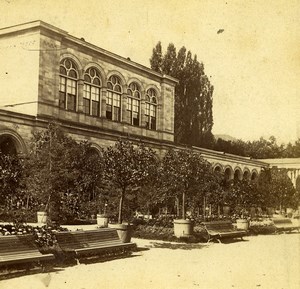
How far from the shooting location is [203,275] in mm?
10828

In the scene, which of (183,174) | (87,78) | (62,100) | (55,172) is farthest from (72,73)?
(183,174)

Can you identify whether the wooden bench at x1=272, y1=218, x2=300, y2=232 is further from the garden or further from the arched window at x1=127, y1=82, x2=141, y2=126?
the arched window at x1=127, y1=82, x2=141, y2=126

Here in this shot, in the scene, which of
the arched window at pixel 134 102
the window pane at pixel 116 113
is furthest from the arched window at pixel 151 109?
the window pane at pixel 116 113

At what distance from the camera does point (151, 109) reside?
3681 cm

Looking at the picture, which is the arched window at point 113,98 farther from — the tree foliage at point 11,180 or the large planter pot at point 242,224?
the large planter pot at point 242,224

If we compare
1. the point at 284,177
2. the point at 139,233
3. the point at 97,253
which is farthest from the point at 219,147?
the point at 97,253

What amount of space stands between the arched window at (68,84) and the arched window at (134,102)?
20.0 feet

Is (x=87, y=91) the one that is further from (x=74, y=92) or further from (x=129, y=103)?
(x=129, y=103)

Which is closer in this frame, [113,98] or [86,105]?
[86,105]

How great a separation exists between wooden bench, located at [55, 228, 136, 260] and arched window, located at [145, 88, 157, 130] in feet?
75.0

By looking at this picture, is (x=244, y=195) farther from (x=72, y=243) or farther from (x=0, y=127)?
(x=72, y=243)

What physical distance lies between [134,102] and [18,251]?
2504 centimetres

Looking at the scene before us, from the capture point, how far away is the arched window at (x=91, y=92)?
97.6ft

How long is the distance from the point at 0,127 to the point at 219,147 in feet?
122
